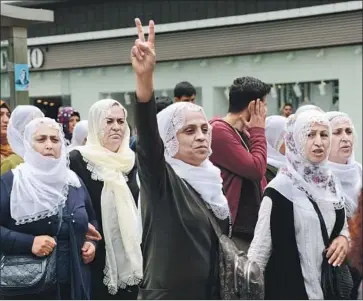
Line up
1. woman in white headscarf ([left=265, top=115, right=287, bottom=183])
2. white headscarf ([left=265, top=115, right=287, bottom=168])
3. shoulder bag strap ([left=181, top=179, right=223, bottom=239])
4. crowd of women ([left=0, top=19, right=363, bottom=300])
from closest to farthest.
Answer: crowd of women ([left=0, top=19, right=363, bottom=300]) → shoulder bag strap ([left=181, top=179, right=223, bottom=239]) → woman in white headscarf ([left=265, top=115, right=287, bottom=183]) → white headscarf ([left=265, top=115, right=287, bottom=168])

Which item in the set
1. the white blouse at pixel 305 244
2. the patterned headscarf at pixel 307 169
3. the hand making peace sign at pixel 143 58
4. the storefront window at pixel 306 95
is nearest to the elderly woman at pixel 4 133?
the patterned headscarf at pixel 307 169

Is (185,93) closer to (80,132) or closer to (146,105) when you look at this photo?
(80,132)

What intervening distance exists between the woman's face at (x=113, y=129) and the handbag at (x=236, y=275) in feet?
7.55

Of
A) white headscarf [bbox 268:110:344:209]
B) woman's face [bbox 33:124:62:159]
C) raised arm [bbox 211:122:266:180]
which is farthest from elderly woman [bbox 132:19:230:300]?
woman's face [bbox 33:124:62:159]

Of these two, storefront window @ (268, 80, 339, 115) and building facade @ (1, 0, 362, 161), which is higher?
building facade @ (1, 0, 362, 161)

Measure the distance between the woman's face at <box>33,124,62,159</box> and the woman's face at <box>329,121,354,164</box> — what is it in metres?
1.78

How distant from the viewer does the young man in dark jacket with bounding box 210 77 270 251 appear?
546 centimetres

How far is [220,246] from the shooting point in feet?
13.5

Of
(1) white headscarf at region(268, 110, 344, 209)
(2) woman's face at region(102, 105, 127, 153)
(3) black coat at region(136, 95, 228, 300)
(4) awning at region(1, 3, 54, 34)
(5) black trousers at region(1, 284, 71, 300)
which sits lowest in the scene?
(5) black trousers at region(1, 284, 71, 300)

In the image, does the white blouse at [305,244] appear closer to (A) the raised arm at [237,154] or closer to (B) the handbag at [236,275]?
(B) the handbag at [236,275]

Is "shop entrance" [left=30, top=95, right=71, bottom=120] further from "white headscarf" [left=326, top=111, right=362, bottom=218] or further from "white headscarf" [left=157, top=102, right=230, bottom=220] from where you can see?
"white headscarf" [left=157, top=102, right=230, bottom=220]

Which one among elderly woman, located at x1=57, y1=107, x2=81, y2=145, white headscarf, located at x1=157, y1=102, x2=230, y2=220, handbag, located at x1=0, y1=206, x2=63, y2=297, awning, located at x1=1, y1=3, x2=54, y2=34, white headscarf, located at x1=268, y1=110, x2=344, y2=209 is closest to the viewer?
white headscarf, located at x1=157, y1=102, x2=230, y2=220

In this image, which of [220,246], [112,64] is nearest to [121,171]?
[220,246]

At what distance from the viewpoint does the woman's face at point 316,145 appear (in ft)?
16.2
